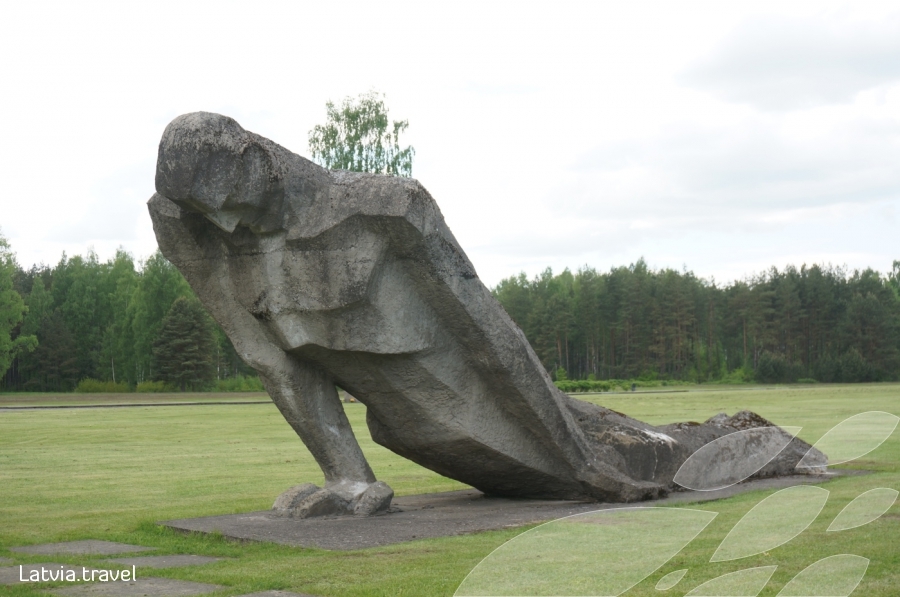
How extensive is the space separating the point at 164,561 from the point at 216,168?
3154 millimetres

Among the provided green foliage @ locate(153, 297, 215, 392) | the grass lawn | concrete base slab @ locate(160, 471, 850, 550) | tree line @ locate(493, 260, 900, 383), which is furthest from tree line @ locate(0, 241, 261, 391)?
concrete base slab @ locate(160, 471, 850, 550)

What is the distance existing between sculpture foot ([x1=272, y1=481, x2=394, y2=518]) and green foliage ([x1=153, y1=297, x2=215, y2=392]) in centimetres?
5566

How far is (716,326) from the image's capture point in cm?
8088

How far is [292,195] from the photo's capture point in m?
8.52

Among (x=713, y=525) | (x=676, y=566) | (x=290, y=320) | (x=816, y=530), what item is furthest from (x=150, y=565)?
(x=816, y=530)

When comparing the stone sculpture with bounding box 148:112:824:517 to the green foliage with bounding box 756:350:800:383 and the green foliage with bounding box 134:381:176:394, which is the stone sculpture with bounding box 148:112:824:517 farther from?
the green foliage with bounding box 756:350:800:383

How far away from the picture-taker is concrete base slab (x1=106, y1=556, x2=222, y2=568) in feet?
22.6

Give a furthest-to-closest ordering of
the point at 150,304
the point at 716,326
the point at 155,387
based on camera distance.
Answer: the point at 716,326 < the point at 150,304 < the point at 155,387

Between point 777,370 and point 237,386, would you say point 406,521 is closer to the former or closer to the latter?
point 237,386

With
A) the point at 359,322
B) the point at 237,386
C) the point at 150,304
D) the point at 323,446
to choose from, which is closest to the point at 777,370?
the point at 237,386

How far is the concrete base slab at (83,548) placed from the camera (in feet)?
24.7

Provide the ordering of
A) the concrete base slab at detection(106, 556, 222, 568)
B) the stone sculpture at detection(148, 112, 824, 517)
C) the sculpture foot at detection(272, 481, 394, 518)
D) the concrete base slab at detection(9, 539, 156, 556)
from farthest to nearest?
the sculpture foot at detection(272, 481, 394, 518)
the stone sculpture at detection(148, 112, 824, 517)
the concrete base slab at detection(9, 539, 156, 556)
the concrete base slab at detection(106, 556, 222, 568)

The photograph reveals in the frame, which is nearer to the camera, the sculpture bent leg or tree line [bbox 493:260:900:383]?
the sculpture bent leg

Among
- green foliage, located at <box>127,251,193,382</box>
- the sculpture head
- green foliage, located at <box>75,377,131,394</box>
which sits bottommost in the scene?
green foliage, located at <box>75,377,131,394</box>
